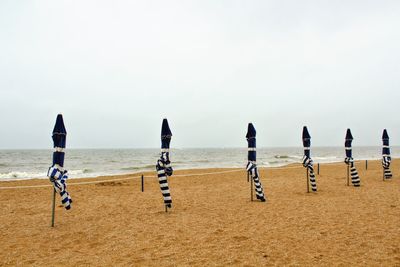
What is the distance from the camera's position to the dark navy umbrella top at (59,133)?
8.53 meters

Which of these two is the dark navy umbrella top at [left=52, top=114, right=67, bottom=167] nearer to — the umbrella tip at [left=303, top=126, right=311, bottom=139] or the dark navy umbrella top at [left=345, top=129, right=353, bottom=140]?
the umbrella tip at [left=303, top=126, right=311, bottom=139]

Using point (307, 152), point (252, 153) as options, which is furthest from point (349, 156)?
point (252, 153)

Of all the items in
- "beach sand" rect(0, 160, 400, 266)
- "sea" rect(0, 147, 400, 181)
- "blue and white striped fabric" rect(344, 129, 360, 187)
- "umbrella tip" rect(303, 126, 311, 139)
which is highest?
"umbrella tip" rect(303, 126, 311, 139)

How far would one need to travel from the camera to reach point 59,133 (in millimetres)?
8609

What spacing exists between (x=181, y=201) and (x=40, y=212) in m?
5.27

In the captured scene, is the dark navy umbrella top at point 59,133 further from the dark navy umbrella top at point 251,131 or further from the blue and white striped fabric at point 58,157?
the dark navy umbrella top at point 251,131

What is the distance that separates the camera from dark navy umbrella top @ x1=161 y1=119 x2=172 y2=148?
1012 cm

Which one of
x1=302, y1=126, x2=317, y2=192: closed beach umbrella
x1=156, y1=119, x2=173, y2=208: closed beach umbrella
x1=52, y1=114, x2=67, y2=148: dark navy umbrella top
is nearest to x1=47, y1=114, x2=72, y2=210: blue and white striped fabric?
x1=52, y1=114, x2=67, y2=148: dark navy umbrella top

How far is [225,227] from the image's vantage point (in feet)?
27.2

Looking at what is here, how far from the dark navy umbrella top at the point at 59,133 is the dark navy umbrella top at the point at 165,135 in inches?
118

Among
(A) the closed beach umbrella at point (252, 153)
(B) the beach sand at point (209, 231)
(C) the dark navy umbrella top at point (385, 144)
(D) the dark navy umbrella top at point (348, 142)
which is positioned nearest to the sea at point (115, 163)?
(B) the beach sand at point (209, 231)

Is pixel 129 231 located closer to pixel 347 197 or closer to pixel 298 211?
pixel 298 211

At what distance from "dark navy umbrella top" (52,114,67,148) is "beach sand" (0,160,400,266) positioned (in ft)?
7.85

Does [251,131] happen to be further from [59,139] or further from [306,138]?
[59,139]
